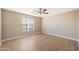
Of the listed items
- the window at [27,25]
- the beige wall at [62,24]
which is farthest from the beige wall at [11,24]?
the beige wall at [62,24]

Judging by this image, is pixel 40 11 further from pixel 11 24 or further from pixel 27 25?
pixel 11 24

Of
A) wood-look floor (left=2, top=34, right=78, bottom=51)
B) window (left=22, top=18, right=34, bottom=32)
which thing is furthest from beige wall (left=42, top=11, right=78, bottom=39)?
window (left=22, top=18, right=34, bottom=32)

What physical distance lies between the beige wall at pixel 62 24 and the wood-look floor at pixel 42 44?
0.12 metres

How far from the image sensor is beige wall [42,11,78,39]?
1.93 meters

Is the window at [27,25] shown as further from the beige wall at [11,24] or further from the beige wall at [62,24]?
the beige wall at [62,24]

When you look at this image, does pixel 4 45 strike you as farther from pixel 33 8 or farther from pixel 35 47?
pixel 33 8

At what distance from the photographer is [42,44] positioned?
1.95 metres

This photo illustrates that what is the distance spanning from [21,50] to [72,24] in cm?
105

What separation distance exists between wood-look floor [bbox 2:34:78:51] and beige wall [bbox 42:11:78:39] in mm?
122

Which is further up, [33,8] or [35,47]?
[33,8]
